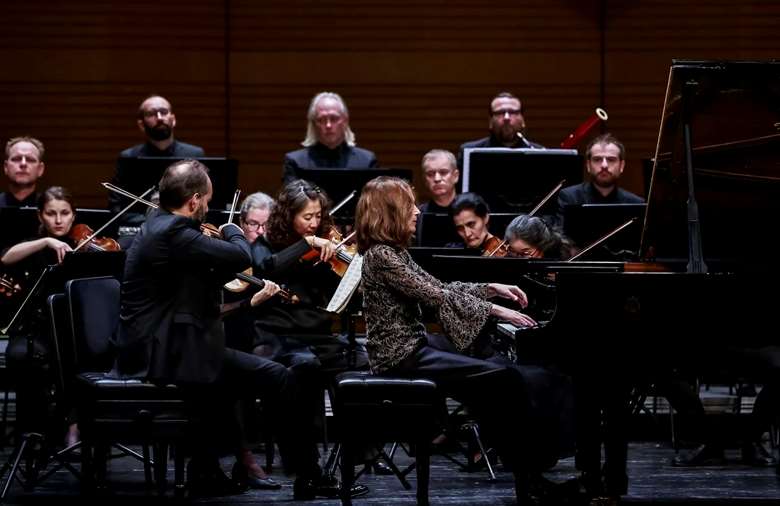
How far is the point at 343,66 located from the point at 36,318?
2931 mm

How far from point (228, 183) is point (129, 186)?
0.43 meters

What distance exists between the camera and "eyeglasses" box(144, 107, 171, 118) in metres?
5.70

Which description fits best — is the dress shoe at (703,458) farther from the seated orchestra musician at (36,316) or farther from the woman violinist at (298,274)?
the seated orchestra musician at (36,316)

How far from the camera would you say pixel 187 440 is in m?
3.79

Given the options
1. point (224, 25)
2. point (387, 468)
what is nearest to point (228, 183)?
point (387, 468)

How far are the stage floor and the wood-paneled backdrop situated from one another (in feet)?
8.89

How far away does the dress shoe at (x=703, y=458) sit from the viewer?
4.67 m

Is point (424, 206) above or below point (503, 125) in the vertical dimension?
below

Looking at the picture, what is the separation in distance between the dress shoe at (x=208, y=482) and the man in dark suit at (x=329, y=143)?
6.02ft

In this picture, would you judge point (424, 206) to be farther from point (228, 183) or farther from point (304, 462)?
point (304, 462)

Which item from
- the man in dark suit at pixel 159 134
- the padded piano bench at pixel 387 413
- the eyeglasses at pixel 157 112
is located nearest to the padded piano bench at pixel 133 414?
the padded piano bench at pixel 387 413

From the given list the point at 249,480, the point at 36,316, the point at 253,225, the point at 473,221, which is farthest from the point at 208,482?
the point at 473,221

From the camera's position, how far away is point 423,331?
372 cm

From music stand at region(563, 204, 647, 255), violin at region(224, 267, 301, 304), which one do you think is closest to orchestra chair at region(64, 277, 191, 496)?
violin at region(224, 267, 301, 304)
